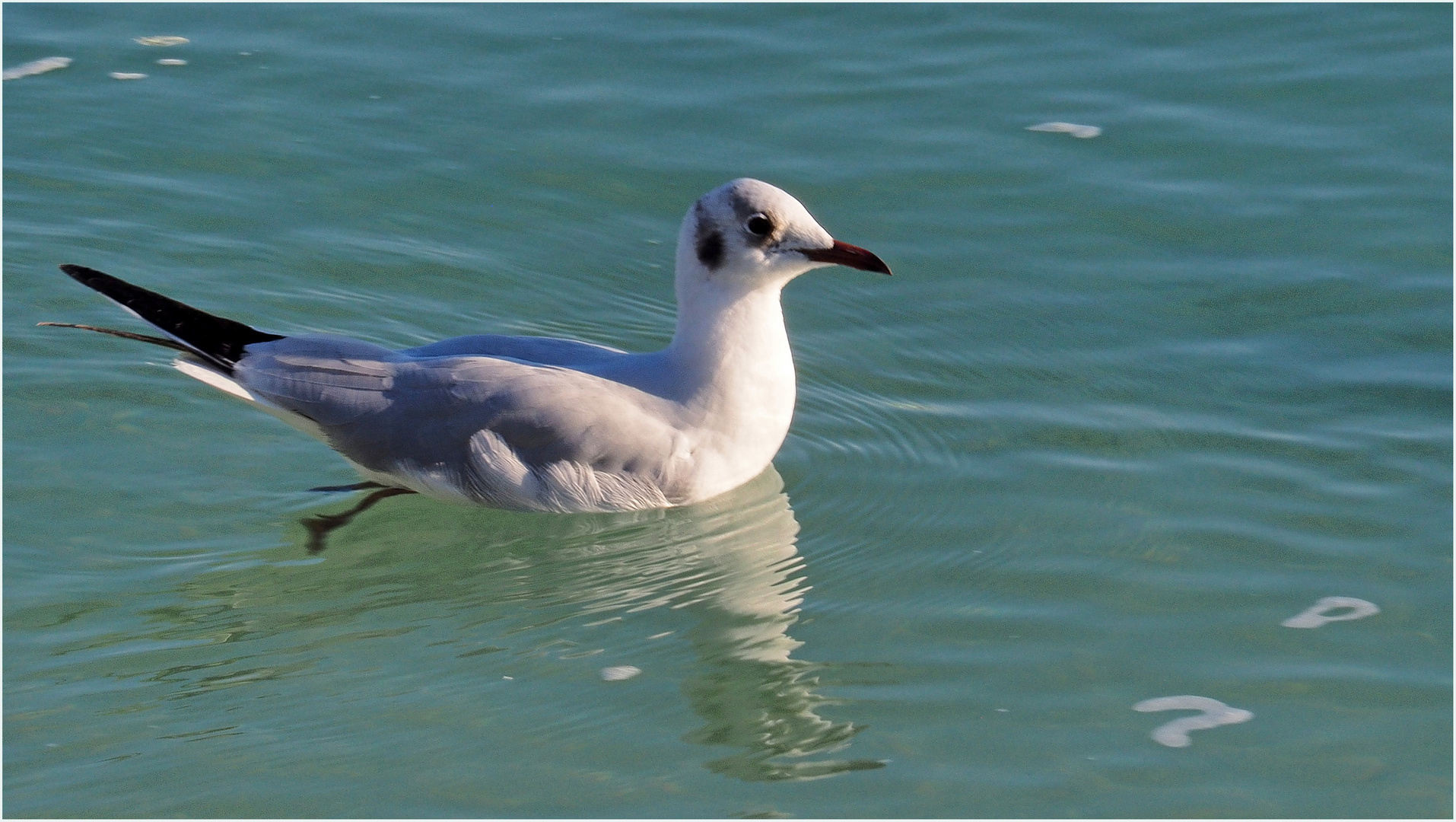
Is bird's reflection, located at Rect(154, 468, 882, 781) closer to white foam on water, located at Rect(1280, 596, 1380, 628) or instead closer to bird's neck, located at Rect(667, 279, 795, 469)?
bird's neck, located at Rect(667, 279, 795, 469)

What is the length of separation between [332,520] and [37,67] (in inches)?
173

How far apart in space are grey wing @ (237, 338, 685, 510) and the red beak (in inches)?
28.5

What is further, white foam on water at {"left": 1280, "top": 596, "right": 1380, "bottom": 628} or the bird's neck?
the bird's neck

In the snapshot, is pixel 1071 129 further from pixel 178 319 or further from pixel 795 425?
pixel 178 319

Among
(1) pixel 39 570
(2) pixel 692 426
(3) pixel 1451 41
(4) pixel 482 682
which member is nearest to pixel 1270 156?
(3) pixel 1451 41

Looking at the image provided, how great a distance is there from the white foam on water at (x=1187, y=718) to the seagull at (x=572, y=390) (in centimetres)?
173

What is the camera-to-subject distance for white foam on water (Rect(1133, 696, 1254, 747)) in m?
4.97

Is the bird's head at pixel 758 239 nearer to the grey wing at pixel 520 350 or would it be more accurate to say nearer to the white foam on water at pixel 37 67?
the grey wing at pixel 520 350

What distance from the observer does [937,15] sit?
1039cm

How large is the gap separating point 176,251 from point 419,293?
107 centimetres

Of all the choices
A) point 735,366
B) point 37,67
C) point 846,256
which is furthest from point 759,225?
point 37,67

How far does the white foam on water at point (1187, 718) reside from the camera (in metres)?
4.97

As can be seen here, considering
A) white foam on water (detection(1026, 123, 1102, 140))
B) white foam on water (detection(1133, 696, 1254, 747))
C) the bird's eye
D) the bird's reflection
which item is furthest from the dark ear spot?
white foam on water (detection(1026, 123, 1102, 140))

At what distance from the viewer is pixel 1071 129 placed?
360 inches
